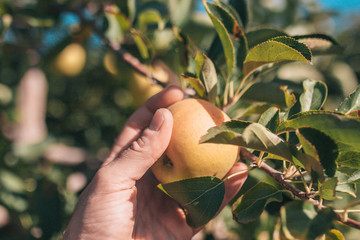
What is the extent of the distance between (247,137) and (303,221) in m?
0.17

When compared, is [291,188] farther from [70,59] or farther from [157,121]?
[70,59]

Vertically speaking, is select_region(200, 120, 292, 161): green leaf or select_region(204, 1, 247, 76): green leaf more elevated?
select_region(204, 1, 247, 76): green leaf

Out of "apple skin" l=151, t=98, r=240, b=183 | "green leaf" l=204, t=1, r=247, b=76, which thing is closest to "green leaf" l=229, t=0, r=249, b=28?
"green leaf" l=204, t=1, r=247, b=76

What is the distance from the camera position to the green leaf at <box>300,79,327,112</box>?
775 millimetres

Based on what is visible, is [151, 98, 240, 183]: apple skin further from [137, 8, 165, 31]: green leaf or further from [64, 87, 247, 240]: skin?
[137, 8, 165, 31]: green leaf

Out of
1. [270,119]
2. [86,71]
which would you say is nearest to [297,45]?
[270,119]

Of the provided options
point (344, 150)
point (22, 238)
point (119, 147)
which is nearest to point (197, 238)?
point (22, 238)

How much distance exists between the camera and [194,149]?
2.31ft

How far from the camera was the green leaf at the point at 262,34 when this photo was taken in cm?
86

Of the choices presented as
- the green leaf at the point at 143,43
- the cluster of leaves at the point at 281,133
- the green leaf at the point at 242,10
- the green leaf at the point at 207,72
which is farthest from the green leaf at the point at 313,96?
the green leaf at the point at 143,43

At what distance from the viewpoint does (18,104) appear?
204 cm

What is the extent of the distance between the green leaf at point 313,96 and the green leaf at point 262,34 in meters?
0.17

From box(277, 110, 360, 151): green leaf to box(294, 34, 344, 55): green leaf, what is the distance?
361mm

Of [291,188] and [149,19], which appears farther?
[149,19]
